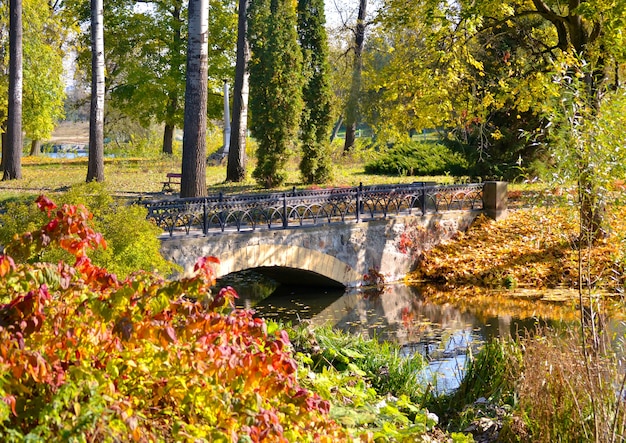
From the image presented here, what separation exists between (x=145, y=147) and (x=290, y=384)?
1292 inches

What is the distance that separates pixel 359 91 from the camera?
124 ft

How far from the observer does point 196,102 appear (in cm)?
1562

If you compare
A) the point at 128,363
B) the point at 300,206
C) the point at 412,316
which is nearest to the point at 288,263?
the point at 300,206

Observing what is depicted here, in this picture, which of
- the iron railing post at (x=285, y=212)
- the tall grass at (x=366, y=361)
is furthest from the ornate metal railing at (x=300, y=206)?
the tall grass at (x=366, y=361)

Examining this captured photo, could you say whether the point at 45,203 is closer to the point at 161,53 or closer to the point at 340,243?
the point at 340,243

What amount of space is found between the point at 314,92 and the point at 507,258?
7474 millimetres

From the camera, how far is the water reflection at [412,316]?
40.1ft

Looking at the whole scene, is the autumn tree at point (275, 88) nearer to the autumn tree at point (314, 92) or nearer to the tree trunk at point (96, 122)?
the autumn tree at point (314, 92)

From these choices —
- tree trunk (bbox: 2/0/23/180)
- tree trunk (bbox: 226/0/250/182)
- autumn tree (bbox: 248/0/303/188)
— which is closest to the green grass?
tree trunk (bbox: 226/0/250/182)

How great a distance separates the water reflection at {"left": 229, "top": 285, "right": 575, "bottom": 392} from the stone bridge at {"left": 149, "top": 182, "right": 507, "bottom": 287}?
21.5 inches

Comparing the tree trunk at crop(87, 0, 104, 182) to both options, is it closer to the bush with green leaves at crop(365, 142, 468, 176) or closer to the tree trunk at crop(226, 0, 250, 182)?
the tree trunk at crop(226, 0, 250, 182)

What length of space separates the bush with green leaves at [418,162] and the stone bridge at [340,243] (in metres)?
8.48

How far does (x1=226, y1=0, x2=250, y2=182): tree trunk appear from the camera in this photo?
76.9 ft

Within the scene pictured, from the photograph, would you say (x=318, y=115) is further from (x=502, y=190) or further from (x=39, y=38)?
(x=39, y=38)
